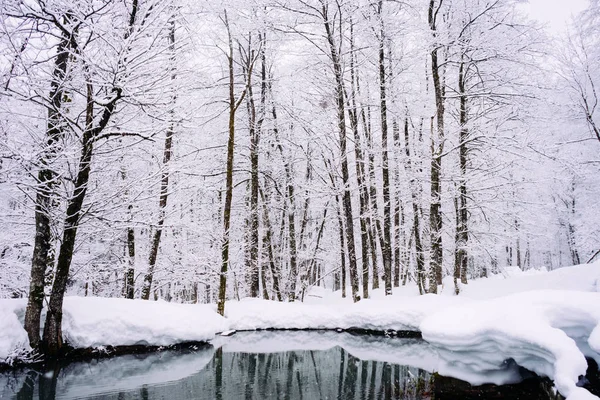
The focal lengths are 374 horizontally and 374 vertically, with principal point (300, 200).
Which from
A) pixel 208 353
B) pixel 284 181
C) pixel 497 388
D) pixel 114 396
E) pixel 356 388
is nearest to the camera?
pixel 497 388

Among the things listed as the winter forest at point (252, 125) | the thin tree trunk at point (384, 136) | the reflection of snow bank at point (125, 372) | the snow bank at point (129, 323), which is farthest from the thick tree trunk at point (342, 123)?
the reflection of snow bank at point (125, 372)

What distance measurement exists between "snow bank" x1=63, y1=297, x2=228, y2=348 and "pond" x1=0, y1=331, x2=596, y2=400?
43cm

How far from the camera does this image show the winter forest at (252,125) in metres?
7.75

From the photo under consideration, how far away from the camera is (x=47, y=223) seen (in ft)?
28.0

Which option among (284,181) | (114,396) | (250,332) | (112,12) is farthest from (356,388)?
(284,181)

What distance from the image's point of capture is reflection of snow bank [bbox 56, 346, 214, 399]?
22.9 ft

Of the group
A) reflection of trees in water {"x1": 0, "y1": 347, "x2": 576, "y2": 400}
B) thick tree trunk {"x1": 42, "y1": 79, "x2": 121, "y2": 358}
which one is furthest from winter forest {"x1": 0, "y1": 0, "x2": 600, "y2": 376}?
reflection of trees in water {"x1": 0, "y1": 347, "x2": 576, "y2": 400}

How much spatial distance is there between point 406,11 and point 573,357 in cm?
1331

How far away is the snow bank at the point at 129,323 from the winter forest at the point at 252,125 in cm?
48

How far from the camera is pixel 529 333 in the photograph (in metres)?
5.33

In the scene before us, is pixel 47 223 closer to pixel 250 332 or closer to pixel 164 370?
pixel 164 370

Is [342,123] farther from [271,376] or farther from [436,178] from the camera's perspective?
[271,376]

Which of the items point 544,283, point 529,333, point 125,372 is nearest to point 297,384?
point 125,372

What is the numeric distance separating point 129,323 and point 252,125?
9.35 metres
